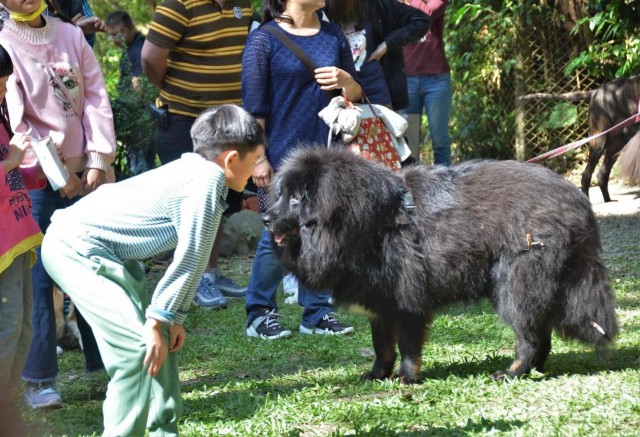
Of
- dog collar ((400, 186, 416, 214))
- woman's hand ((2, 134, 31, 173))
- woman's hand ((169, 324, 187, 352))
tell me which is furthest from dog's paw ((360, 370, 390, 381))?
woman's hand ((2, 134, 31, 173))

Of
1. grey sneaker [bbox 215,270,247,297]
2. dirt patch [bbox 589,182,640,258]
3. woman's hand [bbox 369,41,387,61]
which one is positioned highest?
woman's hand [bbox 369,41,387,61]

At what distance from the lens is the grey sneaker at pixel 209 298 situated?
7160mm

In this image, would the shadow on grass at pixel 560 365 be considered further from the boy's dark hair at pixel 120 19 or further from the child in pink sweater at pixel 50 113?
the boy's dark hair at pixel 120 19

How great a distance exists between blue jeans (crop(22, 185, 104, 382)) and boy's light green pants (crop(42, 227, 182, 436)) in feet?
3.86

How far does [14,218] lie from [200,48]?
9.28ft

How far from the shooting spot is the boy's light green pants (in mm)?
3357

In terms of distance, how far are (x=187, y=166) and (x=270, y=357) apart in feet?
7.25

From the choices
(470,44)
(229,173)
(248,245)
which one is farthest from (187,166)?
(470,44)

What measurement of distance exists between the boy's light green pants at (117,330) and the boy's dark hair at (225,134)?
57cm

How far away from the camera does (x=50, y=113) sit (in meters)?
4.70

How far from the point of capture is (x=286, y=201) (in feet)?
14.9

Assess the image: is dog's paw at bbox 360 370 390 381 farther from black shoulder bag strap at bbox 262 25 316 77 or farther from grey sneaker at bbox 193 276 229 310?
grey sneaker at bbox 193 276 229 310

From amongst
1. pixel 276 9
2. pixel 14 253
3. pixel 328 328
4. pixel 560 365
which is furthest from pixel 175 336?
pixel 276 9

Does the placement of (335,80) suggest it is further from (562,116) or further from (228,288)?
(562,116)
